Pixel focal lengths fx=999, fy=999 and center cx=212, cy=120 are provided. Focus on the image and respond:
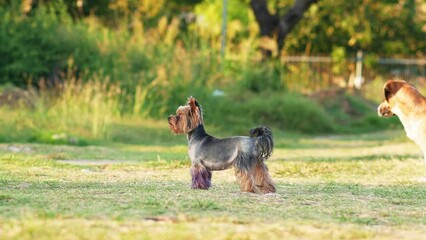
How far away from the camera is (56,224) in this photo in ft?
25.1

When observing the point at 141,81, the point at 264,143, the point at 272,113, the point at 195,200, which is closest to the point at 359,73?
the point at 272,113

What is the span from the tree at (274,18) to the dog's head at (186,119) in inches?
962

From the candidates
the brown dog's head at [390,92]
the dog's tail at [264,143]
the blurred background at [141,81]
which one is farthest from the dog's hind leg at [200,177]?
the blurred background at [141,81]

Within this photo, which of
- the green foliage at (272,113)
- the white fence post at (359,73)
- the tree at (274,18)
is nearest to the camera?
the green foliage at (272,113)

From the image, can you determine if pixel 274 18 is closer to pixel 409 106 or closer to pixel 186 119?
pixel 409 106

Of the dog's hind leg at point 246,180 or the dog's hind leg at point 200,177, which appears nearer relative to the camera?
the dog's hind leg at point 246,180

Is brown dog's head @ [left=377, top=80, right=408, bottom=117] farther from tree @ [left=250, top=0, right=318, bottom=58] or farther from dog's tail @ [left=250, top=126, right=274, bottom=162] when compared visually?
tree @ [left=250, top=0, right=318, bottom=58]

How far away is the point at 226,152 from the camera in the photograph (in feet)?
33.9

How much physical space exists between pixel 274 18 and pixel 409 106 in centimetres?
2418

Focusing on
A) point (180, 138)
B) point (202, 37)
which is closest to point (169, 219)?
point (180, 138)

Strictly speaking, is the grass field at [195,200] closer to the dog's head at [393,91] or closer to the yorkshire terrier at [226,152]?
the yorkshire terrier at [226,152]

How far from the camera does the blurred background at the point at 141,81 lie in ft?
73.0

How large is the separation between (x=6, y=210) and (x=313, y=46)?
3859 centimetres

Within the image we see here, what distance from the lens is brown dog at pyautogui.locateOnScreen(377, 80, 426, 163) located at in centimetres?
1144
